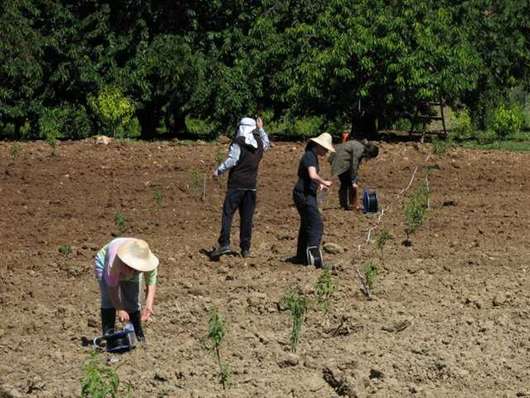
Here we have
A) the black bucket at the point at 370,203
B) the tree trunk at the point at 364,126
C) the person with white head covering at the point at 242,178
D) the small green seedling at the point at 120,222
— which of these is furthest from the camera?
Answer: the tree trunk at the point at 364,126

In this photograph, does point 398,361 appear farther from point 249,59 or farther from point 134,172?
point 249,59

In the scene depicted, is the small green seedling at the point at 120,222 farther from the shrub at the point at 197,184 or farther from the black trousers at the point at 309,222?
the black trousers at the point at 309,222

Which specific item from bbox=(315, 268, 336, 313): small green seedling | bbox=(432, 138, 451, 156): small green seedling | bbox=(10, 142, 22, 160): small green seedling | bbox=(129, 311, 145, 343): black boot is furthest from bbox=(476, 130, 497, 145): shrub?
bbox=(129, 311, 145, 343): black boot

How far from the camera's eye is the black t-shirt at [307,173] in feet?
41.7

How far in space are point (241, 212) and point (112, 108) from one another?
41.0 feet

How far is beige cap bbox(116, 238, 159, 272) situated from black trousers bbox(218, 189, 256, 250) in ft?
13.9

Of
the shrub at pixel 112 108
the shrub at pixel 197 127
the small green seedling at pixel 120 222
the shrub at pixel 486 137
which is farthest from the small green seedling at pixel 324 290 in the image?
the shrub at pixel 197 127

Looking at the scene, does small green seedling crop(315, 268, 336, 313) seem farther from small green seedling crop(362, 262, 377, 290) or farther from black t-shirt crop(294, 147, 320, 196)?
black t-shirt crop(294, 147, 320, 196)

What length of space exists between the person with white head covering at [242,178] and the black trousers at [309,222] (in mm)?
533

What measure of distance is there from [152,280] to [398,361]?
69.8 inches

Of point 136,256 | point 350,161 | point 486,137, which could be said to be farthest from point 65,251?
point 486,137

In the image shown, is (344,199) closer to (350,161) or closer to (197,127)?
(350,161)

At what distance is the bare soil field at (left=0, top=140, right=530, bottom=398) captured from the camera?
8.81 meters

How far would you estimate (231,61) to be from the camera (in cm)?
2747
